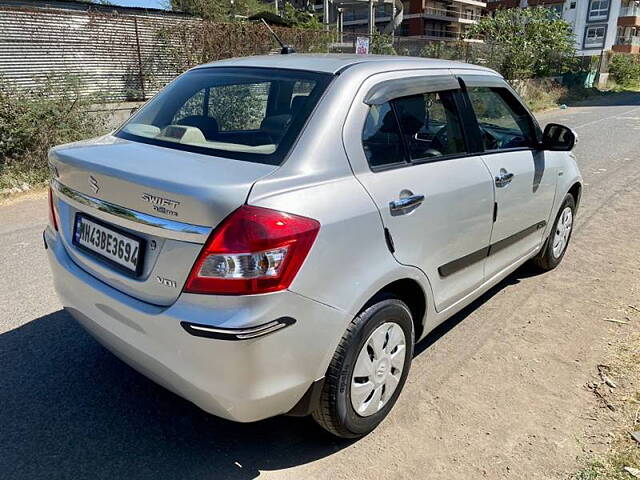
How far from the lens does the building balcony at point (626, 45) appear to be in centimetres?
6581

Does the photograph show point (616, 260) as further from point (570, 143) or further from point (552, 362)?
point (552, 362)

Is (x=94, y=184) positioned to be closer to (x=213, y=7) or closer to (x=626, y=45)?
(x=213, y=7)

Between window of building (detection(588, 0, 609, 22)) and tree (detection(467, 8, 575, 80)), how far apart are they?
136ft

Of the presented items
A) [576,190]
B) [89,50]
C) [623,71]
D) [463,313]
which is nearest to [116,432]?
[463,313]

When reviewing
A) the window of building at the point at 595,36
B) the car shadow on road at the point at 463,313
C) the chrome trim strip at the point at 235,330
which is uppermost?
the window of building at the point at 595,36

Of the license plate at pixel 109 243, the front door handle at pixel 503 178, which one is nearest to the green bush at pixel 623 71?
the front door handle at pixel 503 178

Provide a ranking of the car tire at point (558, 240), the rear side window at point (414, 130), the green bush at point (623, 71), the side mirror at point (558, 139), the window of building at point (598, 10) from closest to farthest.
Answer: the rear side window at point (414, 130), the side mirror at point (558, 139), the car tire at point (558, 240), the green bush at point (623, 71), the window of building at point (598, 10)

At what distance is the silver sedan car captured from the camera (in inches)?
80.0

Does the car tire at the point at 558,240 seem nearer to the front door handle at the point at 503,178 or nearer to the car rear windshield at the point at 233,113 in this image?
the front door handle at the point at 503,178

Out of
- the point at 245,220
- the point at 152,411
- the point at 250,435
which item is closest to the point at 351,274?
the point at 245,220

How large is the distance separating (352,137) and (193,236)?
0.90 m

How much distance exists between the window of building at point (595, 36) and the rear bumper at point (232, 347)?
75.1 m

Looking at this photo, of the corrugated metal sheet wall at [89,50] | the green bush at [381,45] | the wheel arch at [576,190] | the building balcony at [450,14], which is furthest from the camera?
the building balcony at [450,14]

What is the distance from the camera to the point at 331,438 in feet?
8.71
